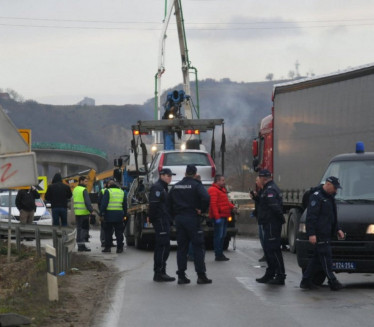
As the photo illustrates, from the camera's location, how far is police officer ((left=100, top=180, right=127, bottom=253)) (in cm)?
2403

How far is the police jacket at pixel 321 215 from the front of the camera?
14305 mm

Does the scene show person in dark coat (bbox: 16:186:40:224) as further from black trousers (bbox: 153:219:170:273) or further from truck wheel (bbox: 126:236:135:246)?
black trousers (bbox: 153:219:170:273)

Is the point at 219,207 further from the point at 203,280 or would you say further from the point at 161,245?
the point at 203,280

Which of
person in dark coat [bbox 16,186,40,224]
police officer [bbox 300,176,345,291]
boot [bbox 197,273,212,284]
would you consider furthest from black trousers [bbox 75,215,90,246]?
police officer [bbox 300,176,345,291]

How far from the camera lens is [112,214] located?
24047 millimetres

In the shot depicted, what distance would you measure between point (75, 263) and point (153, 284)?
4.24 m

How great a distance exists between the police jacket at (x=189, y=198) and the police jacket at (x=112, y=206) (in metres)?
8.28

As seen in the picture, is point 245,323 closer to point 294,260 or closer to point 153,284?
point 153,284

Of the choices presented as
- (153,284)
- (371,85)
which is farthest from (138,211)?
(153,284)

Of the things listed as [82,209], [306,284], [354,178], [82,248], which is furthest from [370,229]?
[82,209]

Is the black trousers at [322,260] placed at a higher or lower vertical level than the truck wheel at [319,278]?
higher

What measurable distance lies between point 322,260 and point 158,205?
3.07 m

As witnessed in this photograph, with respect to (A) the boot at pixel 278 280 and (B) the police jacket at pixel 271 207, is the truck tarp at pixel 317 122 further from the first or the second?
(A) the boot at pixel 278 280

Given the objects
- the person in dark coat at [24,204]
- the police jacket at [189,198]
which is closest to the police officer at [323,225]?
the police jacket at [189,198]
